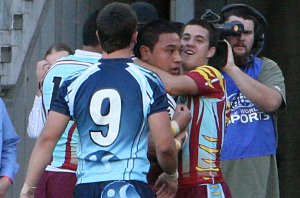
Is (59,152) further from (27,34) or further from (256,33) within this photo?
(27,34)

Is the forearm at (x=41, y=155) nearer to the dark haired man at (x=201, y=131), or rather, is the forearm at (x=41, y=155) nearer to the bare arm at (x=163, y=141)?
the bare arm at (x=163, y=141)

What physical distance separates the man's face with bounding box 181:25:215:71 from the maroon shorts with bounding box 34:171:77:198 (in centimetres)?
112

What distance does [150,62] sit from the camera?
6.52 meters

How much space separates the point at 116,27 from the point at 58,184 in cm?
182

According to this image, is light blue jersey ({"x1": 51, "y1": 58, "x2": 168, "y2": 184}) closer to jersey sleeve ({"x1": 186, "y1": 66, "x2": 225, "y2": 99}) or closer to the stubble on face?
jersey sleeve ({"x1": 186, "y1": 66, "x2": 225, "y2": 99})

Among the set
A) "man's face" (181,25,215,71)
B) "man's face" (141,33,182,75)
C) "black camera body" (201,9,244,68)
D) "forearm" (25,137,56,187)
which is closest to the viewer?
"forearm" (25,137,56,187)

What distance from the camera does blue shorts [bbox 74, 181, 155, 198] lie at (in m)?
5.58

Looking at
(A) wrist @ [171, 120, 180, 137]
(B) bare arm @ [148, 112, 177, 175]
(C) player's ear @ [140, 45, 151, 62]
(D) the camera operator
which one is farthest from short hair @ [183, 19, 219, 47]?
(B) bare arm @ [148, 112, 177, 175]

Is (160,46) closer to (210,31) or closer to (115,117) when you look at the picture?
(210,31)

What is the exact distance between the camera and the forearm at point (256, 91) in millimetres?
7078

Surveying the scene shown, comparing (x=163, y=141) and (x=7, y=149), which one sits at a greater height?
(x=163, y=141)

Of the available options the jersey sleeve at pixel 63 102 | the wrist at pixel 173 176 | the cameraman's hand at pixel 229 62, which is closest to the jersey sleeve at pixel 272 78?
the cameraman's hand at pixel 229 62

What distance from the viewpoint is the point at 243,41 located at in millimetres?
7422

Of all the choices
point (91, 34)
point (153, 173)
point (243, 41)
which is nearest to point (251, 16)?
point (243, 41)
